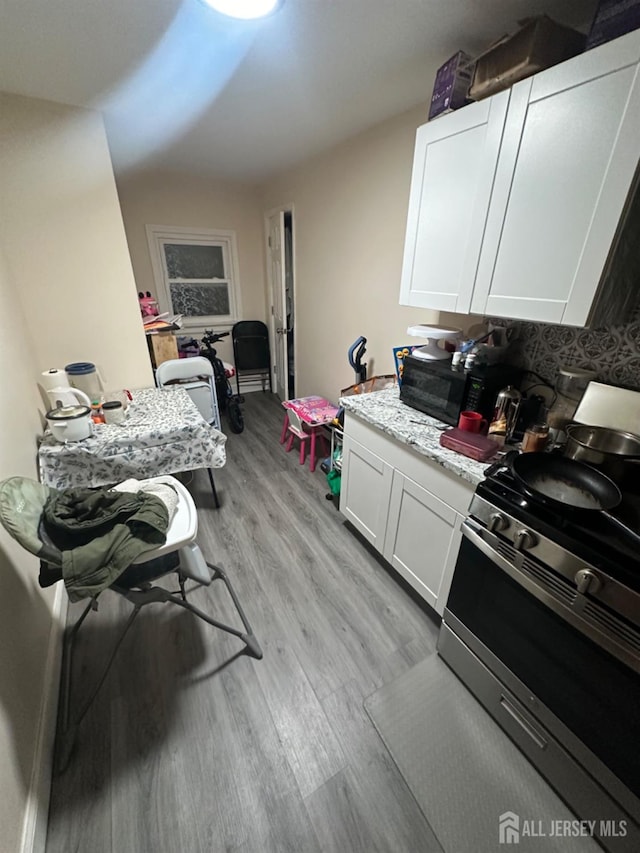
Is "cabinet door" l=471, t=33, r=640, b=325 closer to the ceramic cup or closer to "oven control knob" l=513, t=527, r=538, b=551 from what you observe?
the ceramic cup

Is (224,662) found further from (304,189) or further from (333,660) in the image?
(304,189)

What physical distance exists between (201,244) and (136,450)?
121 inches

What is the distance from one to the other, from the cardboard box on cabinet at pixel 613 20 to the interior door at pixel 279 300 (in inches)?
107

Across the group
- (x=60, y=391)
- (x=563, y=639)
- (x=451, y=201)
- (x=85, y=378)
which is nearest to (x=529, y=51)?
(x=451, y=201)

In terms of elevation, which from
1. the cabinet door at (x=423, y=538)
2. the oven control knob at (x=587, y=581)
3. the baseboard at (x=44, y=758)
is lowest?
the baseboard at (x=44, y=758)

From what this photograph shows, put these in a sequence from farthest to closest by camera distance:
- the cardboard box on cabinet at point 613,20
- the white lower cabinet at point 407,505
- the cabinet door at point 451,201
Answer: the white lower cabinet at point 407,505
the cabinet door at point 451,201
the cardboard box on cabinet at point 613,20

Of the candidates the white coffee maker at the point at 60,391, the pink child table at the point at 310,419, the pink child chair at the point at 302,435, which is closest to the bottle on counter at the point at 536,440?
the pink child table at the point at 310,419

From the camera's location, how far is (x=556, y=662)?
98cm

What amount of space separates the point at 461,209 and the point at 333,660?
2007 mm

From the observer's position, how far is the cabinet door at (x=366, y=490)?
1.70 m

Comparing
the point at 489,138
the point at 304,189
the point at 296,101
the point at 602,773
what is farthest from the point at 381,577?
the point at 304,189

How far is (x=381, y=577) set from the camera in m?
1.84

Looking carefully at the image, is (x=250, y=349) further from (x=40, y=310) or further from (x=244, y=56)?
(x=244, y=56)

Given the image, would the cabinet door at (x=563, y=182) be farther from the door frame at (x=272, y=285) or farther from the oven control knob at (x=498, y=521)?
the door frame at (x=272, y=285)
